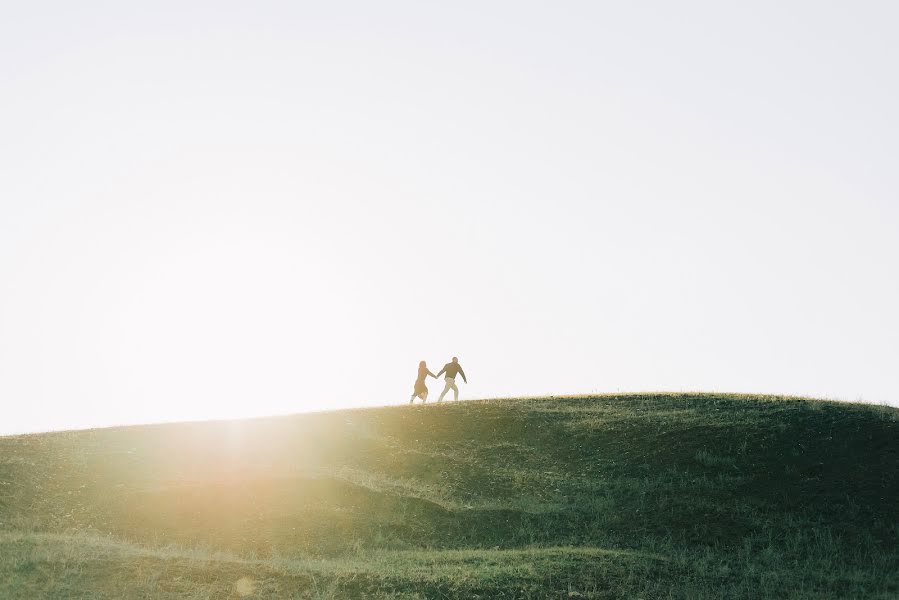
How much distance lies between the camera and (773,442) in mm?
31375

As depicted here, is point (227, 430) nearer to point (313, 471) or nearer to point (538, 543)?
point (313, 471)

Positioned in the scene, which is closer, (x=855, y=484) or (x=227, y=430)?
(x=855, y=484)

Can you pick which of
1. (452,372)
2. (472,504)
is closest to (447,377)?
(452,372)

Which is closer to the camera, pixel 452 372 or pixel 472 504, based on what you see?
pixel 472 504

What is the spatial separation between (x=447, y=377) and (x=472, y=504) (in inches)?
511

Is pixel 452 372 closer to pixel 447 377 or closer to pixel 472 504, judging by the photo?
pixel 447 377

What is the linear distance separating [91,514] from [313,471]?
7.67 meters

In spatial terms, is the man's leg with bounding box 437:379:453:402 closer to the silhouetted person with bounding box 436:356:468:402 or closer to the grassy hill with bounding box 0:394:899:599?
the silhouetted person with bounding box 436:356:468:402

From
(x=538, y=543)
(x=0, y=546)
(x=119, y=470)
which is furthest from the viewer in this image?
(x=119, y=470)

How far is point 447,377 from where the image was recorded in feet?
132

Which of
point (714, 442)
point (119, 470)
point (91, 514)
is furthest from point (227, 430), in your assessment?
point (714, 442)

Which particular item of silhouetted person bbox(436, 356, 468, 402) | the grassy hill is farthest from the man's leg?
the grassy hill

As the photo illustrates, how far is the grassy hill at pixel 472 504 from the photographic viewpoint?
→ 67.2 ft

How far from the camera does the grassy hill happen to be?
20484 millimetres
